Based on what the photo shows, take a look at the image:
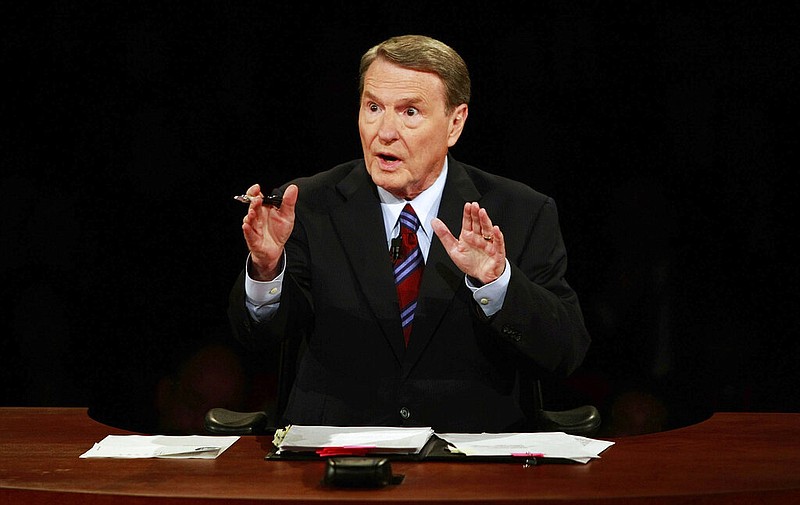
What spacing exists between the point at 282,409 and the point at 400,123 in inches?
33.3

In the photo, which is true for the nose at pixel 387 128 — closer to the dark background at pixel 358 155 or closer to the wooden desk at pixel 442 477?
the dark background at pixel 358 155

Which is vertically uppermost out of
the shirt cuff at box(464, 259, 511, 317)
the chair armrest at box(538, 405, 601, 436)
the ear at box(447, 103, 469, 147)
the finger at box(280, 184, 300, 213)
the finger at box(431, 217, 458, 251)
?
the ear at box(447, 103, 469, 147)

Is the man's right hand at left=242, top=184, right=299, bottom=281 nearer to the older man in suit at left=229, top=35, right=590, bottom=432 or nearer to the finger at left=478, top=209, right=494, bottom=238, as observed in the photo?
the older man in suit at left=229, top=35, right=590, bottom=432

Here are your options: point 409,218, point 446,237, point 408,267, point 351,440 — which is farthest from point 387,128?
Answer: point 351,440

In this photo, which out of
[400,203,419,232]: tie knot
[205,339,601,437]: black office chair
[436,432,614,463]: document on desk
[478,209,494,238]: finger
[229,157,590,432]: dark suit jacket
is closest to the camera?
[436,432,614,463]: document on desk

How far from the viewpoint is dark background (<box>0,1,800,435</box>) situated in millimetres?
3369

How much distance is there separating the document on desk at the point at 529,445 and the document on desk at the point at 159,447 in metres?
0.47

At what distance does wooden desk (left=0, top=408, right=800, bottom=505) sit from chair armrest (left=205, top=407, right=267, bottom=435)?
0.71 ft

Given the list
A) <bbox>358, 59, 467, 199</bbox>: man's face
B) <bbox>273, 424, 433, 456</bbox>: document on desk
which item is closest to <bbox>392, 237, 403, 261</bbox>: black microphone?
<bbox>358, 59, 467, 199</bbox>: man's face

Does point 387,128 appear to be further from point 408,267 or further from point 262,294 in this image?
point 262,294

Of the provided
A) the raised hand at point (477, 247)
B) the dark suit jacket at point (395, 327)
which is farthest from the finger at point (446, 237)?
the dark suit jacket at point (395, 327)

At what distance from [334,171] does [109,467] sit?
1.28 meters

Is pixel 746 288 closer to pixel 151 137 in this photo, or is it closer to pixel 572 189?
pixel 572 189

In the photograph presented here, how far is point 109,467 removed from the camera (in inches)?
73.0
